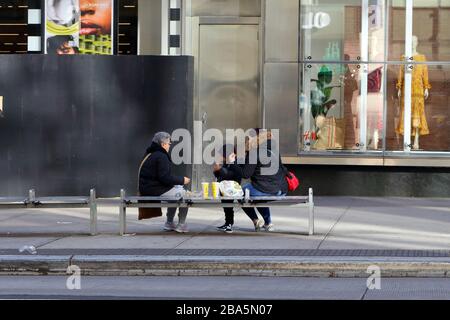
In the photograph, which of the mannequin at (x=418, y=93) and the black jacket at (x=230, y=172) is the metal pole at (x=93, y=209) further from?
the mannequin at (x=418, y=93)

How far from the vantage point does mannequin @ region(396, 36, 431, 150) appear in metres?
19.5

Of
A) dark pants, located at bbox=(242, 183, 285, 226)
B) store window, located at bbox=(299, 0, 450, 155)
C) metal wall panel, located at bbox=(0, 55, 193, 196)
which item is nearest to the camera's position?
dark pants, located at bbox=(242, 183, 285, 226)

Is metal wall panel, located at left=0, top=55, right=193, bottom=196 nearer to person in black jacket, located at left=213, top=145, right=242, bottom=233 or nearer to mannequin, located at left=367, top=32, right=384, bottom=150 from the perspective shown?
mannequin, located at left=367, top=32, right=384, bottom=150

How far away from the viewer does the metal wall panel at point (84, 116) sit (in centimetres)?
1884

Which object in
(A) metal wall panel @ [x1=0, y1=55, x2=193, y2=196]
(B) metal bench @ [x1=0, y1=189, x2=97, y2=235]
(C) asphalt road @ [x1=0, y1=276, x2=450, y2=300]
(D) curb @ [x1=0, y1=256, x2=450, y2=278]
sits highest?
(A) metal wall panel @ [x1=0, y1=55, x2=193, y2=196]

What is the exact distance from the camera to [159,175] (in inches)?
567

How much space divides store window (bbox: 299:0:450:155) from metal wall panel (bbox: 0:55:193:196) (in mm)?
→ 2516

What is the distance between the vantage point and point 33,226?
15602 mm

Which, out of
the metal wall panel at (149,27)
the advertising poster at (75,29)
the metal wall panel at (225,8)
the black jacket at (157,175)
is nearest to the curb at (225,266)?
the black jacket at (157,175)

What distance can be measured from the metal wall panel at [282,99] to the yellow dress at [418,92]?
6.54ft

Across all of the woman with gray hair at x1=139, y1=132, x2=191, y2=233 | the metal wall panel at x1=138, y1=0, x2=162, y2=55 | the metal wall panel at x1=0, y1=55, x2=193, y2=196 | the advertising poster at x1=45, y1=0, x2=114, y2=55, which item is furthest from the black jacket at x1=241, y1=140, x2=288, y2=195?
the advertising poster at x1=45, y1=0, x2=114, y2=55

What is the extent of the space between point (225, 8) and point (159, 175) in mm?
6693

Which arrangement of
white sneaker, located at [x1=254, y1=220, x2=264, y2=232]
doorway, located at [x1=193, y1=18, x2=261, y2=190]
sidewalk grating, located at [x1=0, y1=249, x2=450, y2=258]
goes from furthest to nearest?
1. doorway, located at [x1=193, y1=18, x2=261, y2=190]
2. white sneaker, located at [x1=254, y1=220, x2=264, y2=232]
3. sidewalk grating, located at [x1=0, y1=249, x2=450, y2=258]
